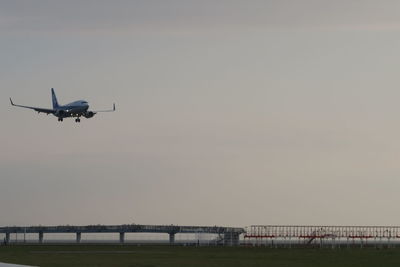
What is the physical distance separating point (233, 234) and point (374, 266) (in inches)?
4416

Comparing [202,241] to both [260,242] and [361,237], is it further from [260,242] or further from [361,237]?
[361,237]

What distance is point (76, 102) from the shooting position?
147 metres

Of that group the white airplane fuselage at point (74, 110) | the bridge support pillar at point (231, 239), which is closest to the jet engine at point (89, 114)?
the white airplane fuselage at point (74, 110)

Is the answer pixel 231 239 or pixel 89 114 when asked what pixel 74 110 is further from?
pixel 231 239

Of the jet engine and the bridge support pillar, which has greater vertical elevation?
the jet engine

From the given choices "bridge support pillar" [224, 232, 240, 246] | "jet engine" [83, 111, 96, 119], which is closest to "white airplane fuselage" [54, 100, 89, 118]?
"jet engine" [83, 111, 96, 119]

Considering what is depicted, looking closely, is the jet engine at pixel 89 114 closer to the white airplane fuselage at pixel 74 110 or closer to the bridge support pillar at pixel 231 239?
the white airplane fuselage at pixel 74 110

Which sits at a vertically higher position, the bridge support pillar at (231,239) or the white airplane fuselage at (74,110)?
the white airplane fuselage at (74,110)

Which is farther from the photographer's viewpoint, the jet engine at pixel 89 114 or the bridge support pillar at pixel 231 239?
the bridge support pillar at pixel 231 239

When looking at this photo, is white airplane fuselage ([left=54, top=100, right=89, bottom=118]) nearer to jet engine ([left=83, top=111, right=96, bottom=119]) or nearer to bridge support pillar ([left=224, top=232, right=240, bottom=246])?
jet engine ([left=83, top=111, right=96, bottom=119])

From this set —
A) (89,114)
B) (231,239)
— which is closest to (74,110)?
(89,114)

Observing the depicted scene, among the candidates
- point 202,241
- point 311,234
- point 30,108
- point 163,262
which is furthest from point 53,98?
point 163,262

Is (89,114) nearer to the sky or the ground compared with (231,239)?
nearer to the sky

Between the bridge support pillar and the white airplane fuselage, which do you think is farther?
the bridge support pillar
